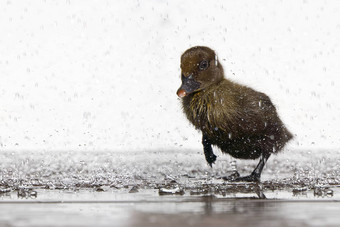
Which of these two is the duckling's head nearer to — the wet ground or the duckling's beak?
the duckling's beak

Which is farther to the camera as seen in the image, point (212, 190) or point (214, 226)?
point (212, 190)

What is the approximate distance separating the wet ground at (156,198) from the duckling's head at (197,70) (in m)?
0.93

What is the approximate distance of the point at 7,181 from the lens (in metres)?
5.13

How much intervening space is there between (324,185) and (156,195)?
1.53m

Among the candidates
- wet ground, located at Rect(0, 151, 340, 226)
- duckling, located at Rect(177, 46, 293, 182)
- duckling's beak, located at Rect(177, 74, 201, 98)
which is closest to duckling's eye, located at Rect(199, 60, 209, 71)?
duckling, located at Rect(177, 46, 293, 182)

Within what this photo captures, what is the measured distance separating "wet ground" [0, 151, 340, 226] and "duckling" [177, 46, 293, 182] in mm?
406

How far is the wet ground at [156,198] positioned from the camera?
8.40 feet

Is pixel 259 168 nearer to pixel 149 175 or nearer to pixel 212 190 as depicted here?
pixel 149 175

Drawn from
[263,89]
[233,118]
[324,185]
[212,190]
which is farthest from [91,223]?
[263,89]

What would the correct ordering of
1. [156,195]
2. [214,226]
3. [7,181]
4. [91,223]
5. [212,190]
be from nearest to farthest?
[214,226], [91,223], [156,195], [212,190], [7,181]

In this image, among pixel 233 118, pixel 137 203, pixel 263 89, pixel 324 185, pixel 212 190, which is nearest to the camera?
pixel 137 203

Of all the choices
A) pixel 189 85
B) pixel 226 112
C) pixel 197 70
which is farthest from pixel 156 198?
pixel 197 70

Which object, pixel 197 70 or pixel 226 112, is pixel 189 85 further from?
pixel 226 112

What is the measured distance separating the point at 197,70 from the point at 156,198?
2.46 meters
